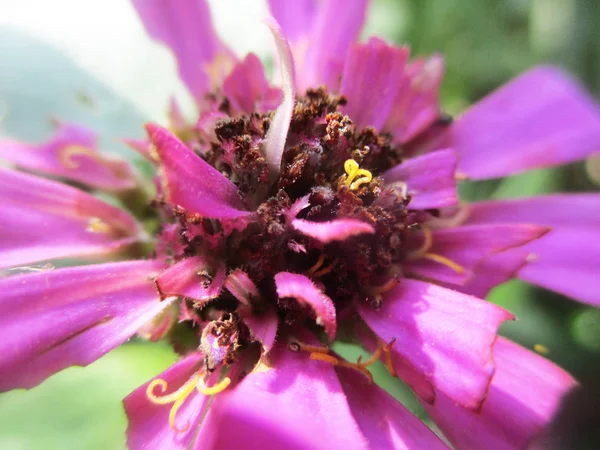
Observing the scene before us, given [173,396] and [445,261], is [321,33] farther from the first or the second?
[173,396]

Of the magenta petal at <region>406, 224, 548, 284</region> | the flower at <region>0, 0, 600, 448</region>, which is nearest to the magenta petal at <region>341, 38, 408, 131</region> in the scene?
the flower at <region>0, 0, 600, 448</region>

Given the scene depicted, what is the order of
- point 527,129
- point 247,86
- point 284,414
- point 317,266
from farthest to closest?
1. point 527,129
2. point 247,86
3. point 317,266
4. point 284,414

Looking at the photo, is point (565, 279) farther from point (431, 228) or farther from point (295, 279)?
point (295, 279)

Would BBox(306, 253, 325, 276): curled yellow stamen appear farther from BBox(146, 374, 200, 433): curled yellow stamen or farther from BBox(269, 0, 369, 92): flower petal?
BBox(269, 0, 369, 92): flower petal

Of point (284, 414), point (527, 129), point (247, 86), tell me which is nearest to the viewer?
point (284, 414)

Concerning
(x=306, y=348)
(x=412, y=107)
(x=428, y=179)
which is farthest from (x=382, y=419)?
(x=412, y=107)

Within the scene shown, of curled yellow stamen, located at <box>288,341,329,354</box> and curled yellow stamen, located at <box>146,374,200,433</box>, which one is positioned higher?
curled yellow stamen, located at <box>288,341,329,354</box>

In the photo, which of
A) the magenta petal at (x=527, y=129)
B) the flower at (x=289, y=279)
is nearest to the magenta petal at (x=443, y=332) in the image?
the flower at (x=289, y=279)
